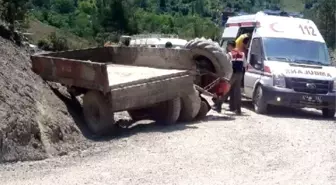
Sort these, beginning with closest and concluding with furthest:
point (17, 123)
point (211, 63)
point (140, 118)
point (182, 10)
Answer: point (17, 123) < point (140, 118) < point (211, 63) < point (182, 10)

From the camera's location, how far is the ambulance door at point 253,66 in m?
16.9

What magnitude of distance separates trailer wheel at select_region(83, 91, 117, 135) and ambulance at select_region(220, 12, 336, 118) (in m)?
5.56

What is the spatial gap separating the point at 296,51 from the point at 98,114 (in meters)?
7.27

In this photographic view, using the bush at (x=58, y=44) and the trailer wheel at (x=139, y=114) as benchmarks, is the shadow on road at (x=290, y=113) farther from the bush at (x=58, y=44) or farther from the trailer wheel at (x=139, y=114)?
the bush at (x=58, y=44)

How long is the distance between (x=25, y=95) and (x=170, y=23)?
9165cm

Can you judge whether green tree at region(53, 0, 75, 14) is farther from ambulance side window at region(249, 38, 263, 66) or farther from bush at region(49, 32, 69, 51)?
ambulance side window at region(249, 38, 263, 66)

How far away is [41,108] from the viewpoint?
423 inches

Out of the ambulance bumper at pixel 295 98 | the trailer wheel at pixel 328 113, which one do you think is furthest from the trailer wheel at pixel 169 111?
the trailer wheel at pixel 328 113

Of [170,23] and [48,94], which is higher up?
[48,94]

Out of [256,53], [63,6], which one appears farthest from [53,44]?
[63,6]

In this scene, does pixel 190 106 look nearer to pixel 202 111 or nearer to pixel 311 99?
pixel 202 111

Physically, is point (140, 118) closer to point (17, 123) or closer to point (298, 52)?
point (17, 123)

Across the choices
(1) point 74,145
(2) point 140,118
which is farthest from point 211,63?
(1) point 74,145

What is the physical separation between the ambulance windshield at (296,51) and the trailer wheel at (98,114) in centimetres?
642
